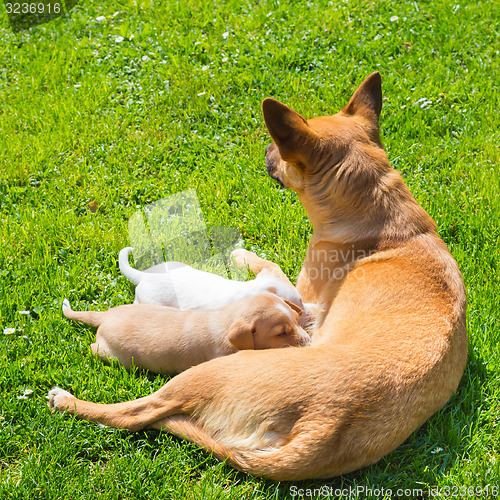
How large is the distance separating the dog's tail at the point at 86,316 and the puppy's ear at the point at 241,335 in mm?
1009

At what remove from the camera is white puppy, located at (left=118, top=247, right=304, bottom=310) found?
4.19 metres

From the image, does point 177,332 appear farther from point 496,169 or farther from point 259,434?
point 496,169

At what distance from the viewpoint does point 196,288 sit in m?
4.34

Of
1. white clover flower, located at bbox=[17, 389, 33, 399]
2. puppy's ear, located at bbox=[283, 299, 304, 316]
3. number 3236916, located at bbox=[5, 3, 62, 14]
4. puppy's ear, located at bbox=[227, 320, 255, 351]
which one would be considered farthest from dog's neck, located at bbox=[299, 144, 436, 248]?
number 3236916, located at bbox=[5, 3, 62, 14]

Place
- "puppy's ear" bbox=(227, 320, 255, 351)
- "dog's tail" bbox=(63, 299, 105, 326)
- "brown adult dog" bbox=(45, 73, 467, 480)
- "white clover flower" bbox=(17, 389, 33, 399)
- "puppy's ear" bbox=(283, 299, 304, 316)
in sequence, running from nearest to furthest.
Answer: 1. "brown adult dog" bbox=(45, 73, 467, 480)
2. "puppy's ear" bbox=(227, 320, 255, 351)
3. "white clover flower" bbox=(17, 389, 33, 399)
4. "puppy's ear" bbox=(283, 299, 304, 316)
5. "dog's tail" bbox=(63, 299, 105, 326)

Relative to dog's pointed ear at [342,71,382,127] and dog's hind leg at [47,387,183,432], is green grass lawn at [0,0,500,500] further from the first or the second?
dog's pointed ear at [342,71,382,127]

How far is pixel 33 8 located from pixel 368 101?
5594 mm

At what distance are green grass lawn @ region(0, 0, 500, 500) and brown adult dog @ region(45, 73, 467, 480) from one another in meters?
0.26

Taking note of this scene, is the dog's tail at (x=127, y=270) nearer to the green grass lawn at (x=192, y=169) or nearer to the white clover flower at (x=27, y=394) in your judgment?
the green grass lawn at (x=192, y=169)

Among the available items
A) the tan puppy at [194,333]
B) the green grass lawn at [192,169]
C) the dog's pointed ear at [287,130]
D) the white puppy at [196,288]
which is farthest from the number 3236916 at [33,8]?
the tan puppy at [194,333]

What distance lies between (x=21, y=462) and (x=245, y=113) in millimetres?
4114

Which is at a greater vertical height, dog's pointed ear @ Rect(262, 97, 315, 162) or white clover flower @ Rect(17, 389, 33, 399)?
dog's pointed ear @ Rect(262, 97, 315, 162)

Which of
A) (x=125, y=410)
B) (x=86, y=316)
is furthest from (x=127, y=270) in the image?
(x=125, y=410)

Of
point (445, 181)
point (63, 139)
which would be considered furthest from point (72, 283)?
point (445, 181)
